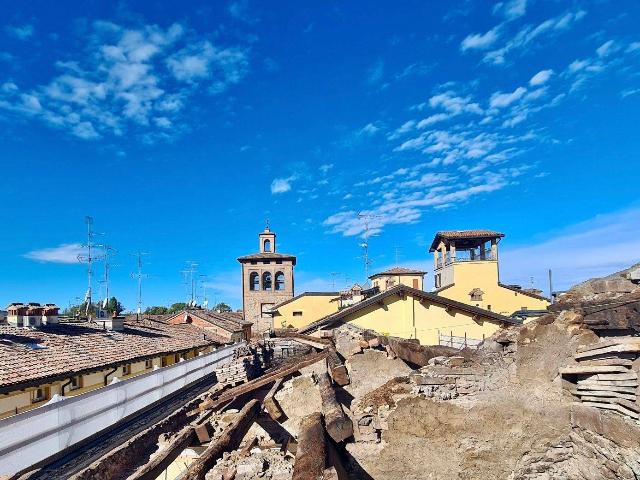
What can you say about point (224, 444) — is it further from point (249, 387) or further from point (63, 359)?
point (63, 359)

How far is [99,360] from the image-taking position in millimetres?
13250

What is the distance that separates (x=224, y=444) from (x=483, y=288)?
28344 mm

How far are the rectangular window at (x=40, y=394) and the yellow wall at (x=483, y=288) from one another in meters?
25.6

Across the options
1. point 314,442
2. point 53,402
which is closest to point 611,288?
point 314,442

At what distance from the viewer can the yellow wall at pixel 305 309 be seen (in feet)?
120

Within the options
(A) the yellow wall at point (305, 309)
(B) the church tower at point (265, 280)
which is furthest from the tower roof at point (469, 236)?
(B) the church tower at point (265, 280)

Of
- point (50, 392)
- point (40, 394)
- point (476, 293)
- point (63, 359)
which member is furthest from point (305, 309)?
point (40, 394)

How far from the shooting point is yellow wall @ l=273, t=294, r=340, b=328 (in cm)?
3666

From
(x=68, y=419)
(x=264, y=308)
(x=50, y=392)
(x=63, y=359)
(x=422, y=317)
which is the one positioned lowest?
(x=50, y=392)

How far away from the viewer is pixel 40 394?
1148 cm

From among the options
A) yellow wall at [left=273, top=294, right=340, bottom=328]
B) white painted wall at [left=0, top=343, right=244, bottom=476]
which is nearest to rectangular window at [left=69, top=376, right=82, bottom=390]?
white painted wall at [left=0, top=343, right=244, bottom=476]

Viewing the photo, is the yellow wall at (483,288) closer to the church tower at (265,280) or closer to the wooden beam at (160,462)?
the church tower at (265,280)

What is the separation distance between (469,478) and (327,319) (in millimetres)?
12025

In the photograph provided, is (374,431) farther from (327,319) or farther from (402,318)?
(402,318)
